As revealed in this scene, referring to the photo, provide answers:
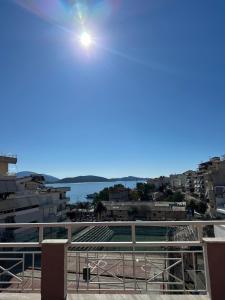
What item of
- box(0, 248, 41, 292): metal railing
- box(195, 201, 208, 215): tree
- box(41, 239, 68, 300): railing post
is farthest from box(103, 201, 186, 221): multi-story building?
box(41, 239, 68, 300): railing post

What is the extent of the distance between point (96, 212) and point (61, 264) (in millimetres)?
57443

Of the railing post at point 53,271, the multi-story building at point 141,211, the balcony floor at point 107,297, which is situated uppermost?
the railing post at point 53,271

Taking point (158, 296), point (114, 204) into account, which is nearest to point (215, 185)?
point (114, 204)

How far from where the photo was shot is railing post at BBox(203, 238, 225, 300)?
3.32m

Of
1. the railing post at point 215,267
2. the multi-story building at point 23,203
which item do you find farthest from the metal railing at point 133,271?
the multi-story building at point 23,203

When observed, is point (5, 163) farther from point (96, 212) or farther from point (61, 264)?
point (61, 264)

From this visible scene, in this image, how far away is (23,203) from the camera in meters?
39.4

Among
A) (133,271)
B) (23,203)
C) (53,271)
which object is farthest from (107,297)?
(23,203)

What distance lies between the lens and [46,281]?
11.5ft

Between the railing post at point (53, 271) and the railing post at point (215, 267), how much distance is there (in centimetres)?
172

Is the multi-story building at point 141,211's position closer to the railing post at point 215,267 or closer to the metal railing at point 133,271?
the metal railing at point 133,271

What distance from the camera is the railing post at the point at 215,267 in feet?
10.9

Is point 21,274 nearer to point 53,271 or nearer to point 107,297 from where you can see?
point 53,271

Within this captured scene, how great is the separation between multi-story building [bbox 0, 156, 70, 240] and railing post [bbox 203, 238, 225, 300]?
101 ft
